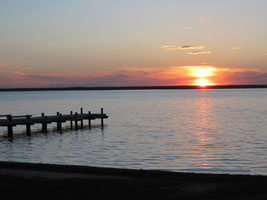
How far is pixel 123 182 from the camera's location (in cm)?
1264

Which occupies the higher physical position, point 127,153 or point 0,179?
point 0,179

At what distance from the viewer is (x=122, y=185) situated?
12.2 m

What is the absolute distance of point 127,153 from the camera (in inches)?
1125

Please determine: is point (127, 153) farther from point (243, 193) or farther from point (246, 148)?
point (243, 193)

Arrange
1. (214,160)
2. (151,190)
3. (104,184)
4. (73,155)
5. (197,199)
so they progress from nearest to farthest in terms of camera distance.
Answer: (197,199) → (151,190) → (104,184) → (214,160) → (73,155)

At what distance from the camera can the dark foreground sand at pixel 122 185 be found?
11.1 metres

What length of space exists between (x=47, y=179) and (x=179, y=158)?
1445 cm

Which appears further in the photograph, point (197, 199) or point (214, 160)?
point (214, 160)

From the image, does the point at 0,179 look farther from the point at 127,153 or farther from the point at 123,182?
the point at 127,153

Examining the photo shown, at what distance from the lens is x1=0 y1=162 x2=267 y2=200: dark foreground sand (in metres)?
11.1

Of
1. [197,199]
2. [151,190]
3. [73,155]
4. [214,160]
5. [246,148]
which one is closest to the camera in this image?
[197,199]

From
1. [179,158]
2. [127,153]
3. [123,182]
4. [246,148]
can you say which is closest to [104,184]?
[123,182]

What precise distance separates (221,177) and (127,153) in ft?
52.1

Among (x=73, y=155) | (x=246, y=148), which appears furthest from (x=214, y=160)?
(x=73, y=155)
